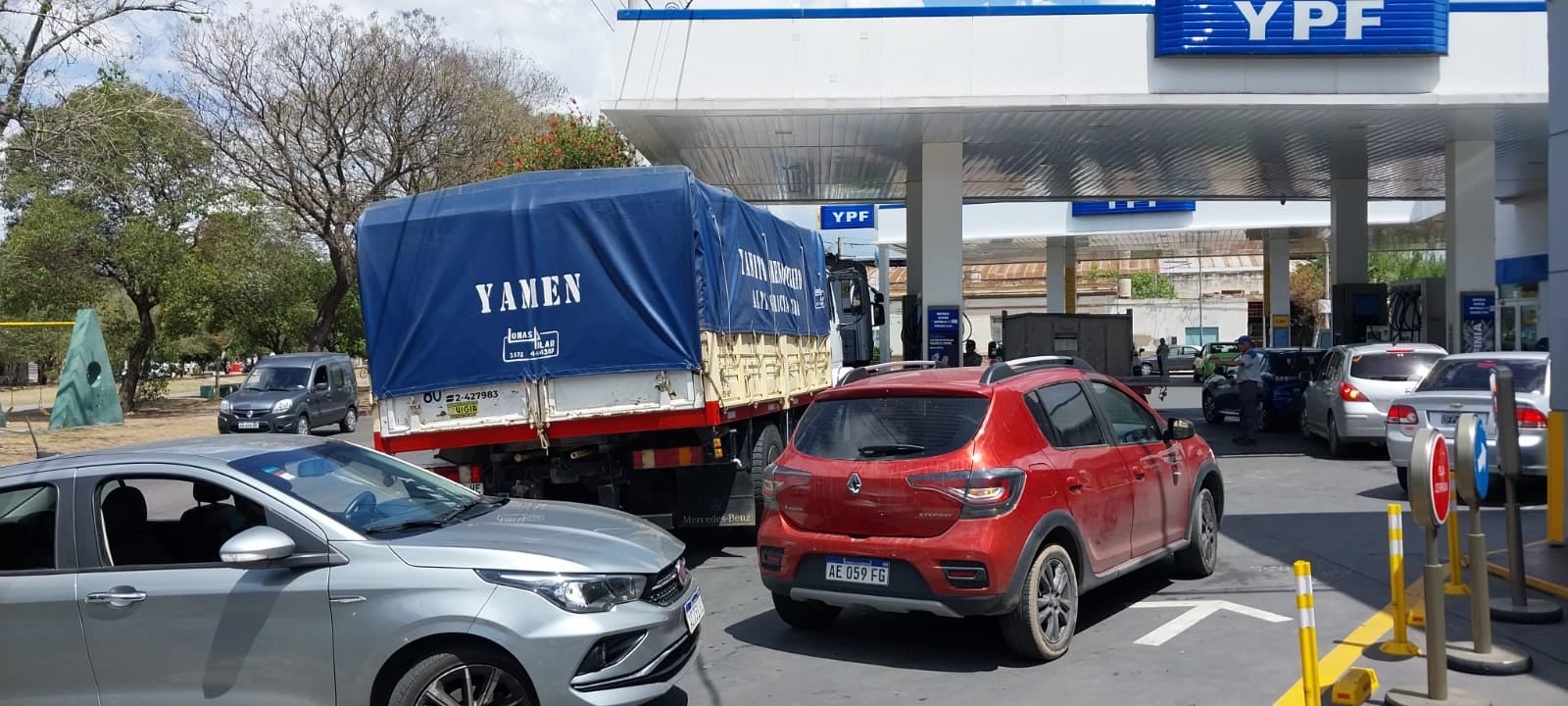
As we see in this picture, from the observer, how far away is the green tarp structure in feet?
89.0

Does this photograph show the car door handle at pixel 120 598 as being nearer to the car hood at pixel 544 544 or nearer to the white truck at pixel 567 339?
the car hood at pixel 544 544

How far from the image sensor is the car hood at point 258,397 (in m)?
24.5

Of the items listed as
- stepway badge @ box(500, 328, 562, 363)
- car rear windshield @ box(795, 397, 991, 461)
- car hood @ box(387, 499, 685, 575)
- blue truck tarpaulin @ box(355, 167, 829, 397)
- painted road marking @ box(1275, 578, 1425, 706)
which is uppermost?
blue truck tarpaulin @ box(355, 167, 829, 397)

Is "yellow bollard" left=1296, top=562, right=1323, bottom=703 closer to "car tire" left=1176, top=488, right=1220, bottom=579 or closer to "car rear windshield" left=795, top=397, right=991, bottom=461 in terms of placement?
"car rear windshield" left=795, top=397, right=991, bottom=461

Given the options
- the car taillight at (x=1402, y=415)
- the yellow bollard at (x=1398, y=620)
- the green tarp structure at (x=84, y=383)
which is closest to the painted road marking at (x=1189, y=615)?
the yellow bollard at (x=1398, y=620)

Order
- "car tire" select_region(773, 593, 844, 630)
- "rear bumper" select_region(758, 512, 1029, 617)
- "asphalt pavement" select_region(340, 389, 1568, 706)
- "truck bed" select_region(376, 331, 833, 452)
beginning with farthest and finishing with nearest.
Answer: "truck bed" select_region(376, 331, 833, 452)
"car tire" select_region(773, 593, 844, 630)
"rear bumper" select_region(758, 512, 1029, 617)
"asphalt pavement" select_region(340, 389, 1568, 706)

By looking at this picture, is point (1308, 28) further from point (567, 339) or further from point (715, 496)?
point (567, 339)

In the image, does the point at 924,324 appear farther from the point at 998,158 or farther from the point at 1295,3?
the point at 1295,3

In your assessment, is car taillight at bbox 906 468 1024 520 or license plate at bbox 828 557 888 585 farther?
license plate at bbox 828 557 888 585

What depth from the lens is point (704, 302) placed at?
364 inches

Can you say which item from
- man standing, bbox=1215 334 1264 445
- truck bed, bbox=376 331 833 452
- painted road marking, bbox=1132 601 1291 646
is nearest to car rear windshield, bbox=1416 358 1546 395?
man standing, bbox=1215 334 1264 445

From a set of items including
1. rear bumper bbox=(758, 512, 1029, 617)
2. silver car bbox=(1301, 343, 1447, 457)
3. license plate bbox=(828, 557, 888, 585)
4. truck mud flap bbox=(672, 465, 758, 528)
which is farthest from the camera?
silver car bbox=(1301, 343, 1447, 457)

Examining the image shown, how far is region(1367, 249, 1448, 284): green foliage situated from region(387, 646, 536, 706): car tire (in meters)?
64.1

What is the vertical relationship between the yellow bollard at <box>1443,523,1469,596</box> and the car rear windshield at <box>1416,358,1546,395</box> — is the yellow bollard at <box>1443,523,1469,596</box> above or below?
below
